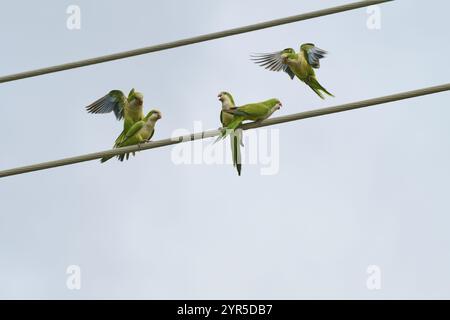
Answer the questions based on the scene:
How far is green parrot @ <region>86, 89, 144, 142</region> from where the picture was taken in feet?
33.0

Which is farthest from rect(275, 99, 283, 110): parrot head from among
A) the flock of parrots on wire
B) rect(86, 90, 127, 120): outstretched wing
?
rect(86, 90, 127, 120): outstretched wing

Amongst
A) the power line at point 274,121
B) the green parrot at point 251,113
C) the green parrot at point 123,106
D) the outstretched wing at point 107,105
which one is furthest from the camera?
the outstretched wing at point 107,105

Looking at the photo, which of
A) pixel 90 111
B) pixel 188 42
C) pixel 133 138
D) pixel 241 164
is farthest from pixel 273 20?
pixel 90 111

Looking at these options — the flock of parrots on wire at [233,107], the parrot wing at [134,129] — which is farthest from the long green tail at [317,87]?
the parrot wing at [134,129]

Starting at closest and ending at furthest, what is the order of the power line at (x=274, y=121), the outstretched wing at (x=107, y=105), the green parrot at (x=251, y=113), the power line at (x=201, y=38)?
the power line at (x=274, y=121), the power line at (x=201, y=38), the green parrot at (x=251, y=113), the outstretched wing at (x=107, y=105)

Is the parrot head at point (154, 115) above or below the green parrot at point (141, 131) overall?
above

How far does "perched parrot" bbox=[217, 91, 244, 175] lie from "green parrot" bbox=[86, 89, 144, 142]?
3.06ft

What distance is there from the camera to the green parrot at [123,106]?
10.1 m

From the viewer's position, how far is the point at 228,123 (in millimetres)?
9234

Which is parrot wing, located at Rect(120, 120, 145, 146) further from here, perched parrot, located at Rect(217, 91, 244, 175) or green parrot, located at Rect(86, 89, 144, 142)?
perched parrot, located at Rect(217, 91, 244, 175)

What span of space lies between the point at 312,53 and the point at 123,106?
2.18m

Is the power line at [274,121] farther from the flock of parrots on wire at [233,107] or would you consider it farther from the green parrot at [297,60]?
the green parrot at [297,60]

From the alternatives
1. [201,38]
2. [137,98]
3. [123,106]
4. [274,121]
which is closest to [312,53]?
[137,98]

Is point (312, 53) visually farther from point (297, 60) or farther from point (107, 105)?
point (107, 105)
